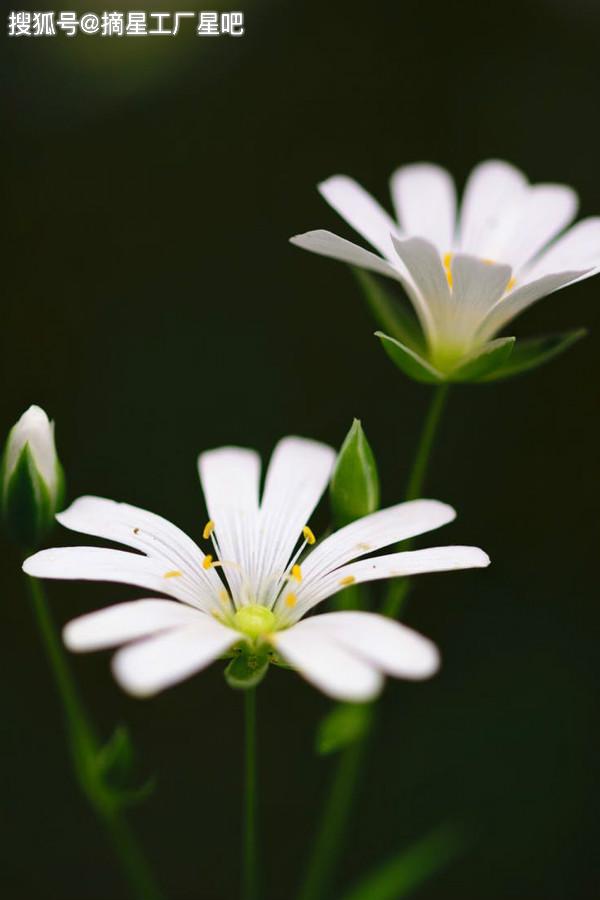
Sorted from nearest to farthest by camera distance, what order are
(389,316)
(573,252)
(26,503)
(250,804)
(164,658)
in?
(164,658)
(250,804)
(26,503)
(389,316)
(573,252)

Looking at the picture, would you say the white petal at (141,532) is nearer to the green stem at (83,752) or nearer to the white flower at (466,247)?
the green stem at (83,752)

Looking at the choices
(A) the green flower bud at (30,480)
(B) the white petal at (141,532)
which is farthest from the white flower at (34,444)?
(B) the white petal at (141,532)

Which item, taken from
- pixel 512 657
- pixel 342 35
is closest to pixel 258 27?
pixel 342 35

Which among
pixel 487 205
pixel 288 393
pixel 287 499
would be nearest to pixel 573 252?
pixel 487 205

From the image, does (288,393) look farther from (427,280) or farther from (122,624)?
(122,624)

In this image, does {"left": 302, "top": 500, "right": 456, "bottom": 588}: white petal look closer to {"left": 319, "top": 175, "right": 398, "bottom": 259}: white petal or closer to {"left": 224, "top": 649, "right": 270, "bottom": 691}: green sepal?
{"left": 224, "top": 649, "right": 270, "bottom": 691}: green sepal

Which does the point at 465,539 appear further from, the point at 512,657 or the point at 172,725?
the point at 172,725
